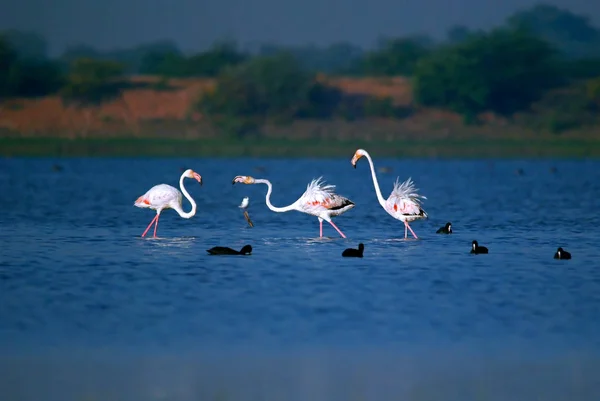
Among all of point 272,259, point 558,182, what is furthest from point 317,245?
point 558,182

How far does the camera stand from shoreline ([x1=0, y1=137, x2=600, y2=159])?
80.4 meters

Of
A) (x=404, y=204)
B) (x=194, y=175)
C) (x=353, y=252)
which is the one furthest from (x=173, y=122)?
(x=353, y=252)

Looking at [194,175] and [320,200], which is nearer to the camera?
[320,200]

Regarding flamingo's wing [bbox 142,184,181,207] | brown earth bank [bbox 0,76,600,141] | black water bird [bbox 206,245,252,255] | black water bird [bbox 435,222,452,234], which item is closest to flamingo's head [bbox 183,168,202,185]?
flamingo's wing [bbox 142,184,181,207]

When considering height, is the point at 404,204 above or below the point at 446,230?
above

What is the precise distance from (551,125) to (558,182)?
39.0m

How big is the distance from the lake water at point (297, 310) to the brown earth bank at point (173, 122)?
59.0m

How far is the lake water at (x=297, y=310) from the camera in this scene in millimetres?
10977

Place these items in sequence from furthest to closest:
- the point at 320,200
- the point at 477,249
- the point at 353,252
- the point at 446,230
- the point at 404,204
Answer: the point at 446,230, the point at 320,200, the point at 404,204, the point at 477,249, the point at 353,252

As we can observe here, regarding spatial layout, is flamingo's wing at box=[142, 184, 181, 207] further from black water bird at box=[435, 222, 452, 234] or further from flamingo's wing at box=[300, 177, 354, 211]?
black water bird at box=[435, 222, 452, 234]

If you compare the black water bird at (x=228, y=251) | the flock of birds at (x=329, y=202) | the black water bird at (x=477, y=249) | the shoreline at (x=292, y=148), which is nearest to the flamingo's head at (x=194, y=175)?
the flock of birds at (x=329, y=202)

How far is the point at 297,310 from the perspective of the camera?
14461 mm

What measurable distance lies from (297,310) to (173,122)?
7628 centimetres

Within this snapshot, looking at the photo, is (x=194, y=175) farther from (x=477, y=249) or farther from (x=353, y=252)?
(x=477, y=249)
